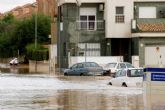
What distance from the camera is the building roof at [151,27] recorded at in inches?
2394

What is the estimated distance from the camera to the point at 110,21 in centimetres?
6316

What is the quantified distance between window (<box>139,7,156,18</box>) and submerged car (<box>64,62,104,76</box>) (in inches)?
489

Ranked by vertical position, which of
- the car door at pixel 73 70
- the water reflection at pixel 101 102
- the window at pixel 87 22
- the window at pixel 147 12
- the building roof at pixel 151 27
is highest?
the window at pixel 147 12

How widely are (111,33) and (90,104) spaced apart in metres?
40.5

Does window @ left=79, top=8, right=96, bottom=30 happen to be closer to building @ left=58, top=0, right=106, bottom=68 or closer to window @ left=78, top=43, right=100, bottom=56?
building @ left=58, top=0, right=106, bottom=68

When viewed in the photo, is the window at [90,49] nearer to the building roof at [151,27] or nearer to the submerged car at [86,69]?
the building roof at [151,27]

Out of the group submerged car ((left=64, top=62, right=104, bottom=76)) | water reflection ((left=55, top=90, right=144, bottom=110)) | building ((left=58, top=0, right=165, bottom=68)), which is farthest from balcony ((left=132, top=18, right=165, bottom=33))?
water reflection ((left=55, top=90, right=144, bottom=110))

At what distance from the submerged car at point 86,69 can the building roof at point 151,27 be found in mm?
9631

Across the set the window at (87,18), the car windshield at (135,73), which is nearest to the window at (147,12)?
the window at (87,18)

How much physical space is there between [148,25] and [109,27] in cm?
399

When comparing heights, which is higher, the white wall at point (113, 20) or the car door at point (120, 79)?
the white wall at point (113, 20)

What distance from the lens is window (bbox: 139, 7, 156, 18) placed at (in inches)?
2486

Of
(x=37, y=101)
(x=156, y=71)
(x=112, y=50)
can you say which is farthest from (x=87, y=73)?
(x=156, y=71)

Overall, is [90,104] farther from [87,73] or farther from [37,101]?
[87,73]
